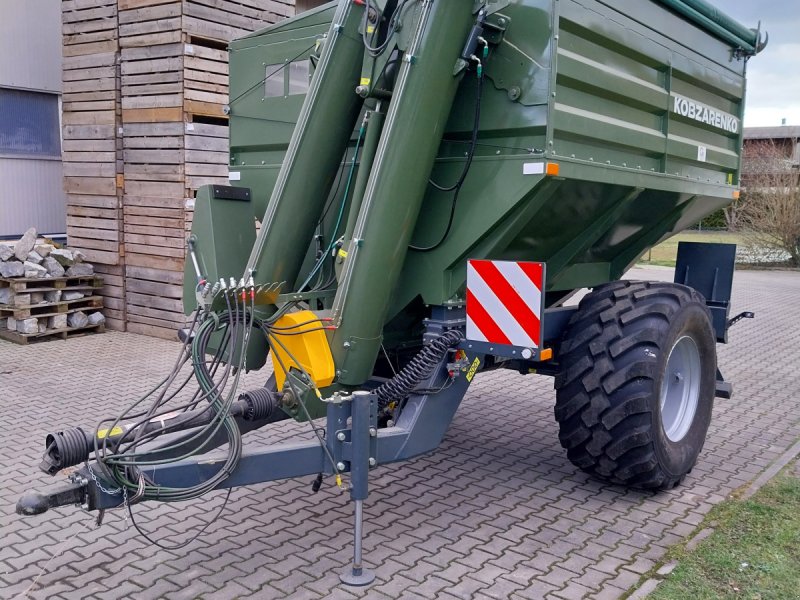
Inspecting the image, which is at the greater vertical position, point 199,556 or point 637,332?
point 637,332

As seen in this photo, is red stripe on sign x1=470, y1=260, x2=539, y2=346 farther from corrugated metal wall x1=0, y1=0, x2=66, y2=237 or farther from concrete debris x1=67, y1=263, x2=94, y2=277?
corrugated metal wall x1=0, y1=0, x2=66, y2=237

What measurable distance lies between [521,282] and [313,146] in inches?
50.6

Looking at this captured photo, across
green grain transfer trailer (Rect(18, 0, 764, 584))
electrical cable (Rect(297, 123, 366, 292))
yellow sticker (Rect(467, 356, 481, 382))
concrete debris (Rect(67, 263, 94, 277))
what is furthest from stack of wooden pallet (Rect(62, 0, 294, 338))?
yellow sticker (Rect(467, 356, 481, 382))

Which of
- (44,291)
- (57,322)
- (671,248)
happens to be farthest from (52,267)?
(671,248)

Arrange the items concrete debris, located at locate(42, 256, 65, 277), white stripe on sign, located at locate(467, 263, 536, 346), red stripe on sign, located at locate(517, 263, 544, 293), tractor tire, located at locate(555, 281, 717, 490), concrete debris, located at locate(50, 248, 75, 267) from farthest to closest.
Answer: concrete debris, located at locate(50, 248, 75, 267)
concrete debris, located at locate(42, 256, 65, 277)
tractor tire, located at locate(555, 281, 717, 490)
white stripe on sign, located at locate(467, 263, 536, 346)
red stripe on sign, located at locate(517, 263, 544, 293)

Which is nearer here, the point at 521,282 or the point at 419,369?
the point at 521,282

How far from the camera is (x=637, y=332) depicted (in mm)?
4324

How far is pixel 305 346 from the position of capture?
3.78 metres

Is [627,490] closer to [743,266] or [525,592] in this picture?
[525,592]

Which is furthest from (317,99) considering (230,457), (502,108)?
(230,457)

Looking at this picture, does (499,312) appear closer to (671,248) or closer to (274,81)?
(274,81)

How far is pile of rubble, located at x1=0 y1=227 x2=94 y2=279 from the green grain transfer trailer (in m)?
4.45

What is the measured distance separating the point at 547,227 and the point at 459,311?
2.14 feet

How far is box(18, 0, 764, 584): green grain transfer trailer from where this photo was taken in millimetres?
3512
